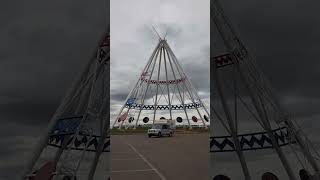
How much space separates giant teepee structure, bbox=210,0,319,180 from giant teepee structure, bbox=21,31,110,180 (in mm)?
890

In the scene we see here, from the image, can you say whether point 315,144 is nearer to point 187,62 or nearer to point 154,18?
point 187,62

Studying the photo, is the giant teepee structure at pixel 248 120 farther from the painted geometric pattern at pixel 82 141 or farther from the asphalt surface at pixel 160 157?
the painted geometric pattern at pixel 82 141

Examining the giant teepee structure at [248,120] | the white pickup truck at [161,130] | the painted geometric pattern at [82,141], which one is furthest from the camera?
the giant teepee structure at [248,120]

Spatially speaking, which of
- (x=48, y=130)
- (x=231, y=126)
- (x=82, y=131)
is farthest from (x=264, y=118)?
(x=48, y=130)

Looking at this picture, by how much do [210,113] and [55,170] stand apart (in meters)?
1.28

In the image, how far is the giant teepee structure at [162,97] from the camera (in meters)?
3.79

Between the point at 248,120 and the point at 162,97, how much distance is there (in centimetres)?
91

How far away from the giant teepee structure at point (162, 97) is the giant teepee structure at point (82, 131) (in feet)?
0.82

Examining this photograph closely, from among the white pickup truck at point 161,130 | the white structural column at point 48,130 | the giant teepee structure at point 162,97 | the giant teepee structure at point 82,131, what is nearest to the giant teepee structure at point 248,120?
the giant teepee structure at point 162,97

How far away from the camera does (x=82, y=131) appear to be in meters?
4.03

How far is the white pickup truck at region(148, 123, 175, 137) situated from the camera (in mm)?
3701

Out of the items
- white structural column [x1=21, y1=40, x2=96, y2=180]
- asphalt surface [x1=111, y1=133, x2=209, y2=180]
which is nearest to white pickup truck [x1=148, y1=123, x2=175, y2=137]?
asphalt surface [x1=111, y1=133, x2=209, y2=180]

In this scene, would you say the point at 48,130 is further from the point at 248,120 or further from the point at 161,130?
the point at 248,120

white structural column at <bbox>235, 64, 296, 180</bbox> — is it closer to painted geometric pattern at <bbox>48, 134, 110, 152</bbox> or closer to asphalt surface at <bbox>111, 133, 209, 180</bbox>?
asphalt surface at <bbox>111, 133, 209, 180</bbox>
